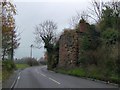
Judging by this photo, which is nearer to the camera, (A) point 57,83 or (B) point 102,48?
(A) point 57,83

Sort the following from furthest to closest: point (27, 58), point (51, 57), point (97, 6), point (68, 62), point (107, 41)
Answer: point (27, 58) → point (51, 57) → point (97, 6) → point (68, 62) → point (107, 41)

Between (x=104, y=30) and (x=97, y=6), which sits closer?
(x=104, y=30)

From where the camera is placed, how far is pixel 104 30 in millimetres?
47031

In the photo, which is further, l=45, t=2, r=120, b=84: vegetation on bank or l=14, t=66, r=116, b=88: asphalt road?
l=45, t=2, r=120, b=84: vegetation on bank

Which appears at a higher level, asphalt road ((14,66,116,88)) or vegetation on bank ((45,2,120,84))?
vegetation on bank ((45,2,120,84))

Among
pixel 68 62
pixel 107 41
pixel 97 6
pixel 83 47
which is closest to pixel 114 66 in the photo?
pixel 107 41

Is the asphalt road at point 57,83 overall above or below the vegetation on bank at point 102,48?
below

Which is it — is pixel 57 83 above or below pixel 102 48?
below

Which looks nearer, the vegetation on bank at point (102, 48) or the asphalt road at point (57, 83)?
the asphalt road at point (57, 83)

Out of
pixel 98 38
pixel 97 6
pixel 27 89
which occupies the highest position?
pixel 97 6

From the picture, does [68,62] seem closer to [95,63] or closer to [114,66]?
[95,63]

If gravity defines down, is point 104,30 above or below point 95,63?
above

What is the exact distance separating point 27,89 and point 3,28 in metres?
7.47

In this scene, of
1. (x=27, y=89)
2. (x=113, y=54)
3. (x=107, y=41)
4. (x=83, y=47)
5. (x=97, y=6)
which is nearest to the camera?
(x=27, y=89)
